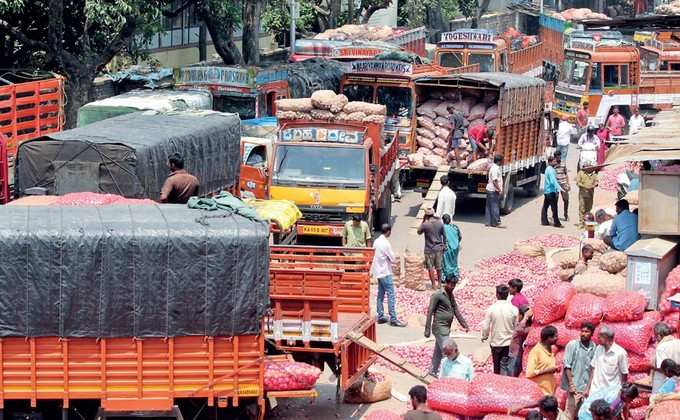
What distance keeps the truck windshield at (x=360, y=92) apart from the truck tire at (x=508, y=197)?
13.7 ft

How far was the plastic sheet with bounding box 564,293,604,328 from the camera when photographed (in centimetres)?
1525

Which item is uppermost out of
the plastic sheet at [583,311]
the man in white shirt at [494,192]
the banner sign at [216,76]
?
the banner sign at [216,76]

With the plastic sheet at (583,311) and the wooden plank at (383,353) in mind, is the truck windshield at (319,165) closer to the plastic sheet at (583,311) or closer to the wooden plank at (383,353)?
the wooden plank at (383,353)

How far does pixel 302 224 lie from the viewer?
23.6 m

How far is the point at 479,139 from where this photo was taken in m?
29.0

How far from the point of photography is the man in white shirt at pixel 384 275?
19375 millimetres

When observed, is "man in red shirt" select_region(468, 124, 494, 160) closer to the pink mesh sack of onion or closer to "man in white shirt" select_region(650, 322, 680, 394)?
"man in white shirt" select_region(650, 322, 680, 394)

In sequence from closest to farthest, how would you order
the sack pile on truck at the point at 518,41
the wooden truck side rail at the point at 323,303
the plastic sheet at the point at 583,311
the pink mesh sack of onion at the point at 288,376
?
1. the pink mesh sack of onion at the point at 288,376
2. the wooden truck side rail at the point at 323,303
3. the plastic sheet at the point at 583,311
4. the sack pile on truck at the point at 518,41

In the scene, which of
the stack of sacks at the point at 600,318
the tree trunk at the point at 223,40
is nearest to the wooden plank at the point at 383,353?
the stack of sacks at the point at 600,318

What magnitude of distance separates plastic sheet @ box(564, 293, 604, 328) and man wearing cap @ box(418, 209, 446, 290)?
610cm

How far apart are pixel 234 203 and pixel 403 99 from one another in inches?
712

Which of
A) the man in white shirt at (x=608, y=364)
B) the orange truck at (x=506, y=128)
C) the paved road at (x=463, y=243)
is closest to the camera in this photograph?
the man in white shirt at (x=608, y=364)

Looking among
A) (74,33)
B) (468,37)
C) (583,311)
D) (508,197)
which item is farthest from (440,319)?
(468,37)

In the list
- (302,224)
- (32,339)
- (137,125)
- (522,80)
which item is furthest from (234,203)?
(522,80)
